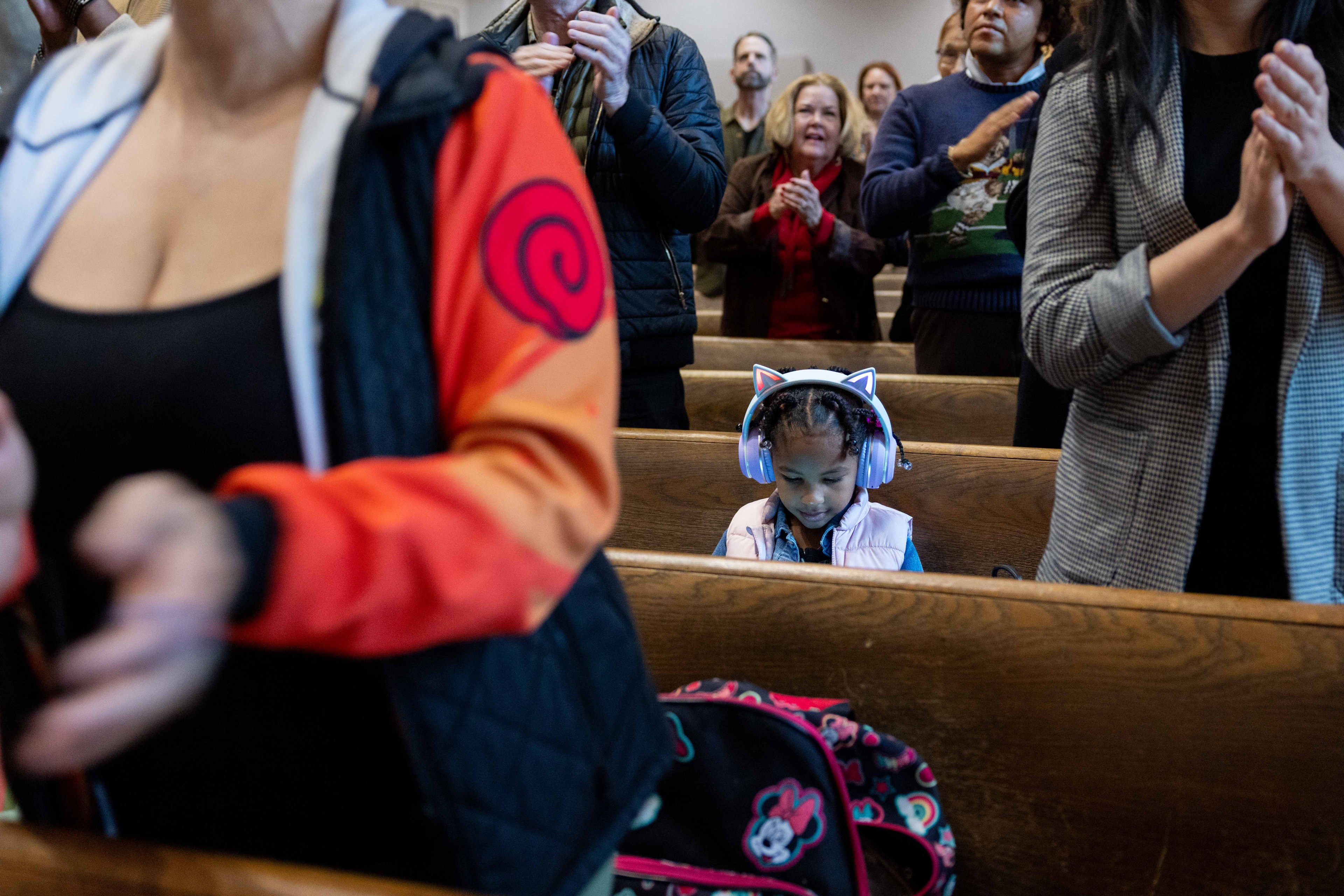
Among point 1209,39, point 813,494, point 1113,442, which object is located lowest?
point 813,494

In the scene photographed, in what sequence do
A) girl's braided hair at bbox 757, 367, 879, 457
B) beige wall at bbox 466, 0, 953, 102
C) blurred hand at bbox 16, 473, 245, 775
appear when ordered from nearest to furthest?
blurred hand at bbox 16, 473, 245, 775, girl's braided hair at bbox 757, 367, 879, 457, beige wall at bbox 466, 0, 953, 102

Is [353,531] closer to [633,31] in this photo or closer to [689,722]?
[689,722]

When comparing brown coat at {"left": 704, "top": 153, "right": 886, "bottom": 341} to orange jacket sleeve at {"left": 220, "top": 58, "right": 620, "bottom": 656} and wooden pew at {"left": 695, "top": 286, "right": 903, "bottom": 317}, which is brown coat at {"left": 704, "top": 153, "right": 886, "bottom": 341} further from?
orange jacket sleeve at {"left": 220, "top": 58, "right": 620, "bottom": 656}

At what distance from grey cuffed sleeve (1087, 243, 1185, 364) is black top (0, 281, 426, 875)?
89cm

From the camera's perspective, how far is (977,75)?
2.34m

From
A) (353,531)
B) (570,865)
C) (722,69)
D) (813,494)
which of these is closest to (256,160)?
(353,531)

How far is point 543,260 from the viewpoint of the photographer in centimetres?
51

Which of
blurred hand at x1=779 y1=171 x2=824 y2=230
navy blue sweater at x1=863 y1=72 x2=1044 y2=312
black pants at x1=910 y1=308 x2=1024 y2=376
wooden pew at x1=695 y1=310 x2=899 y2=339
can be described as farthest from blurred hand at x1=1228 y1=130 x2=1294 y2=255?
wooden pew at x1=695 y1=310 x2=899 y2=339

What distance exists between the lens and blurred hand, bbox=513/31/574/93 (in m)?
1.57

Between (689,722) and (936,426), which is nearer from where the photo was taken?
(689,722)

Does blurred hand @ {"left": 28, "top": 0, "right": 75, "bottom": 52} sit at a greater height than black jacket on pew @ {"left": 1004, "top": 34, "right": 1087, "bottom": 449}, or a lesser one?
greater

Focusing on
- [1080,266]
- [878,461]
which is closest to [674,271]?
[878,461]

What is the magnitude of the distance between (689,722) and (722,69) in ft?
27.4

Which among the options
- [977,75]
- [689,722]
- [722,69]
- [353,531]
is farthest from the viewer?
[722,69]
